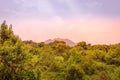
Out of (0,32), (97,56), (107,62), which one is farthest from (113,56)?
(0,32)

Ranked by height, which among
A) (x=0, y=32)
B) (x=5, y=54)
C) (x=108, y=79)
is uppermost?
(x=0, y=32)

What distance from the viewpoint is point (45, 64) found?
49562mm

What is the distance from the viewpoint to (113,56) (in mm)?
52594

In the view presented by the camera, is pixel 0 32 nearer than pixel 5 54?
No

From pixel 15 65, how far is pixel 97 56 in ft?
124

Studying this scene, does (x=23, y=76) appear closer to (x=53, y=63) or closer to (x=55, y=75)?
(x=55, y=75)

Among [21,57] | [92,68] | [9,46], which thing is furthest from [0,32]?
[92,68]

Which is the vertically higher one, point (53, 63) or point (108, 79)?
point (53, 63)

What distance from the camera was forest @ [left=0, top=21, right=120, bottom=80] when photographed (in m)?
21.4

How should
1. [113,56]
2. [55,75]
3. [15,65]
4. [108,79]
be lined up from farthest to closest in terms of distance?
[113,56] < [55,75] < [108,79] < [15,65]

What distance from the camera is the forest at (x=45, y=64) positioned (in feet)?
70.1

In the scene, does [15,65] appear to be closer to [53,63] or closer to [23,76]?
[23,76]

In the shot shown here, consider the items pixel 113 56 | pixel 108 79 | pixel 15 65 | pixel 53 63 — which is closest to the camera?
pixel 15 65

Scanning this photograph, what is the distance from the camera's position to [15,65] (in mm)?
21281
